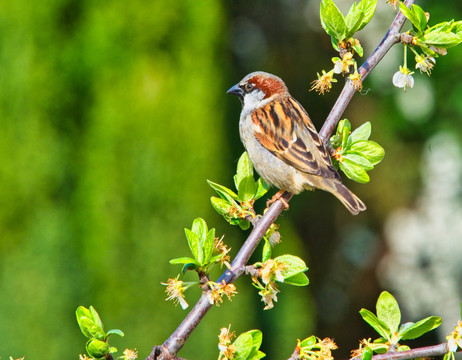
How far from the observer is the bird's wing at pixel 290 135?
2.52m

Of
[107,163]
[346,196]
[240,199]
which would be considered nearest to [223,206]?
[240,199]

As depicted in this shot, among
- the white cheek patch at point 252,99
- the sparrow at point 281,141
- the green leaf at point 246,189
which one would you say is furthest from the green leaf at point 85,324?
the white cheek patch at point 252,99

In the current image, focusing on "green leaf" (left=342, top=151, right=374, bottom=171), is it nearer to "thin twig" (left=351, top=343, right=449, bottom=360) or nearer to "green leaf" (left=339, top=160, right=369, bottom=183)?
"green leaf" (left=339, top=160, right=369, bottom=183)

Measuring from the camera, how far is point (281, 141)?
2.65 meters

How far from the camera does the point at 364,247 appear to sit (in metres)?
6.16

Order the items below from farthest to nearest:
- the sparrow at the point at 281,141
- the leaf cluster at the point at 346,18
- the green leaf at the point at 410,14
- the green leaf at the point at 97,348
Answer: the sparrow at the point at 281,141, the leaf cluster at the point at 346,18, the green leaf at the point at 410,14, the green leaf at the point at 97,348

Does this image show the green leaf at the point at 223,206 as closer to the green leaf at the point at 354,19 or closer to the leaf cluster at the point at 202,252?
the leaf cluster at the point at 202,252

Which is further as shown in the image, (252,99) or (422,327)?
(252,99)

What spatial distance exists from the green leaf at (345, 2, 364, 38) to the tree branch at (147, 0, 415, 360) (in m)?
0.08

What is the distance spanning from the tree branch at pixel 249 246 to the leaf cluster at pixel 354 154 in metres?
0.05

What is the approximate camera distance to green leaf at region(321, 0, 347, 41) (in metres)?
1.59

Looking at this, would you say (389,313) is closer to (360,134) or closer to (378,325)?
(378,325)

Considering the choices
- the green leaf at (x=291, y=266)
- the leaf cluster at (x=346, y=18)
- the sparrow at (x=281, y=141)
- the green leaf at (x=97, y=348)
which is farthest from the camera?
the sparrow at (x=281, y=141)

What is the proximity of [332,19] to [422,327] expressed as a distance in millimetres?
770
